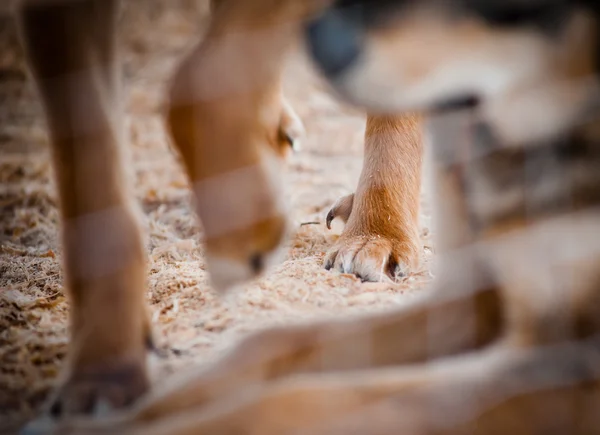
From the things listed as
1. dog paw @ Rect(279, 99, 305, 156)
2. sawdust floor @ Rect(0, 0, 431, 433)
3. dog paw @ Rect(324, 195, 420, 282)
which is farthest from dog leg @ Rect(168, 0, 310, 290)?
dog paw @ Rect(324, 195, 420, 282)

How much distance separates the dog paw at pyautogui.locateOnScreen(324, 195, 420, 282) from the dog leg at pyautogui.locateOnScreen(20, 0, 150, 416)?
0.47m

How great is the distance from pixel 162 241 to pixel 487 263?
0.90 metres

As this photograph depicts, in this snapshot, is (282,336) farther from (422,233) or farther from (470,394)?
(422,233)

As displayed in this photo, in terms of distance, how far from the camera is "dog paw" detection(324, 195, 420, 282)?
126cm

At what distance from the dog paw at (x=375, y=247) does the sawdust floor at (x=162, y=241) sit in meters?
0.03

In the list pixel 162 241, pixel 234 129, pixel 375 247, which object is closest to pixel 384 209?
pixel 375 247

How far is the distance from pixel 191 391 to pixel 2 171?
1.44 m

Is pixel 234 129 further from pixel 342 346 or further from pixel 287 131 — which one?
pixel 342 346

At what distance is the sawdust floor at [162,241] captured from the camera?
1002 mm

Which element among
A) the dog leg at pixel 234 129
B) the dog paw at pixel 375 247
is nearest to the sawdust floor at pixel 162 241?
the dog paw at pixel 375 247

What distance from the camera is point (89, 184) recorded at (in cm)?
89

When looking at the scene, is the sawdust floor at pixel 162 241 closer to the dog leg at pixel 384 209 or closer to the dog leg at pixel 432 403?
the dog leg at pixel 384 209

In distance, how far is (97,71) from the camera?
0.93 meters

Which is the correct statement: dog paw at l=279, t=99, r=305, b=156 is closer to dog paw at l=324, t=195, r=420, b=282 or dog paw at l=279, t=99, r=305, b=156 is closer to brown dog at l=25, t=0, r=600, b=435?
brown dog at l=25, t=0, r=600, b=435
